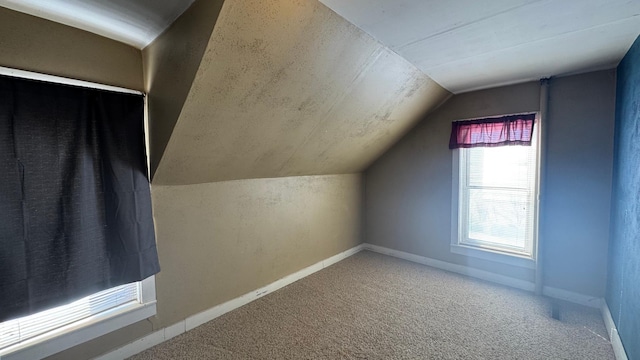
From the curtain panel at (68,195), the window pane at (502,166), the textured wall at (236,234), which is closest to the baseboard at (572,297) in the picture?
the window pane at (502,166)

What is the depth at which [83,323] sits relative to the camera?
1.72 metres

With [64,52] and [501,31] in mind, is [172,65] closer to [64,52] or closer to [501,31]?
[64,52]

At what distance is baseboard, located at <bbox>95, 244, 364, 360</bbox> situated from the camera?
1872 mm

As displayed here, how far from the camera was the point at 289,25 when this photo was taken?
1.51m

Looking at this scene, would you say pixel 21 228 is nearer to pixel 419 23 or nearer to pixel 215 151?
pixel 215 151

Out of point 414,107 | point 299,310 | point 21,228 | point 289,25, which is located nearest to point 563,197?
point 414,107

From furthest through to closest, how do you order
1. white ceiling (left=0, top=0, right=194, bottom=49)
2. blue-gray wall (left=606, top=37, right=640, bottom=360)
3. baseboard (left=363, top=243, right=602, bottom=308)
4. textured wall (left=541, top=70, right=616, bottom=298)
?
baseboard (left=363, top=243, right=602, bottom=308) → textured wall (left=541, top=70, right=616, bottom=298) → blue-gray wall (left=606, top=37, right=640, bottom=360) → white ceiling (left=0, top=0, right=194, bottom=49)

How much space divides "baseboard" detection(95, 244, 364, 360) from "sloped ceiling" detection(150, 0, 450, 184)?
115 cm

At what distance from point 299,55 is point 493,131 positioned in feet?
7.87

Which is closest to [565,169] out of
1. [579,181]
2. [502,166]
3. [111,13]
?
[579,181]

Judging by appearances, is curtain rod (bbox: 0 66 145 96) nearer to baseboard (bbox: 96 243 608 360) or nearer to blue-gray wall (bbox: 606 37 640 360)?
baseboard (bbox: 96 243 608 360)

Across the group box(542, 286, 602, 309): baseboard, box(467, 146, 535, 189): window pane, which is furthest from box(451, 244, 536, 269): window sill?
box(467, 146, 535, 189): window pane

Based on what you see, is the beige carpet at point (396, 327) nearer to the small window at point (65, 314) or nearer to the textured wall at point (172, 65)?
the small window at point (65, 314)

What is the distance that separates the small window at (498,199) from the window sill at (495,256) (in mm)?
15
